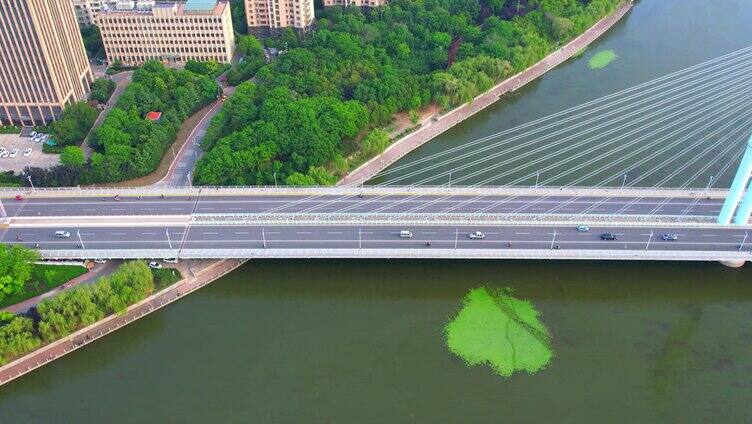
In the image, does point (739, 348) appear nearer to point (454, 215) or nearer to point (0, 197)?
point (454, 215)

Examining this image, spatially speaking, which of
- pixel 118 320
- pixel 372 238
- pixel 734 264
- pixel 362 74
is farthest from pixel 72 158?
pixel 734 264

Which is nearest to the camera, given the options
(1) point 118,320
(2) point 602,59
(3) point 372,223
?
(1) point 118,320

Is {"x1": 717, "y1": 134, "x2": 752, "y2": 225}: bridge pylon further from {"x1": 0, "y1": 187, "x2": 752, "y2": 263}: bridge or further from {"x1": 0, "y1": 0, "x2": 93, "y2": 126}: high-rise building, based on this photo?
{"x1": 0, "y1": 0, "x2": 93, "y2": 126}: high-rise building

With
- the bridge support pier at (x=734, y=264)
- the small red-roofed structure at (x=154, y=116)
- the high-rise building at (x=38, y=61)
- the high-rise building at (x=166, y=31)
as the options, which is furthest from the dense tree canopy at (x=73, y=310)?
the bridge support pier at (x=734, y=264)

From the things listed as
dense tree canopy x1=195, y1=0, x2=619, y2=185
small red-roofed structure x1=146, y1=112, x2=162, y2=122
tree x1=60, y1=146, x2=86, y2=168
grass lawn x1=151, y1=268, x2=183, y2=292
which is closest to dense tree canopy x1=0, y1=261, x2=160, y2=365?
grass lawn x1=151, y1=268, x2=183, y2=292

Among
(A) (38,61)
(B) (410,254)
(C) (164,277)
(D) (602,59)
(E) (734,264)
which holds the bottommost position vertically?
(C) (164,277)

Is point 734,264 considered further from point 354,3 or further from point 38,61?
point 38,61
